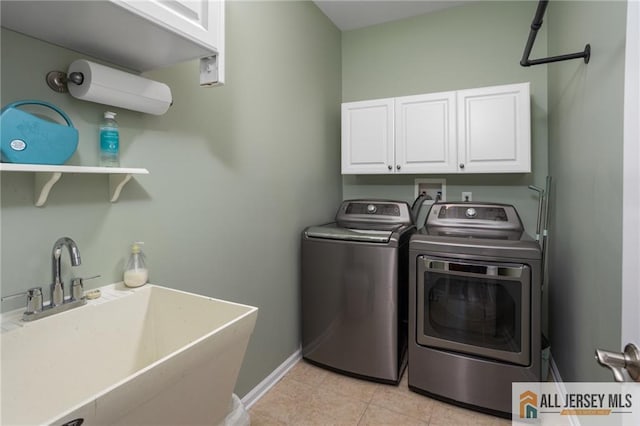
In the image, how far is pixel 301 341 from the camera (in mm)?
2393

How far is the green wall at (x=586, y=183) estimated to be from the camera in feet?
3.85

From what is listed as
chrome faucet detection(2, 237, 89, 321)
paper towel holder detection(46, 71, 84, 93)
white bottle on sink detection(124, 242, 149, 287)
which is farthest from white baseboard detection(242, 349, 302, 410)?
paper towel holder detection(46, 71, 84, 93)

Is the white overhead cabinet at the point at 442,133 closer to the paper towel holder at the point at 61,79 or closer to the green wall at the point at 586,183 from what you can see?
the green wall at the point at 586,183

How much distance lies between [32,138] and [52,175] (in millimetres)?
111

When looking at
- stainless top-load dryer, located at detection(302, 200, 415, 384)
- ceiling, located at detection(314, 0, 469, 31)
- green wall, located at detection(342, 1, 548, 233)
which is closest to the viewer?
stainless top-load dryer, located at detection(302, 200, 415, 384)

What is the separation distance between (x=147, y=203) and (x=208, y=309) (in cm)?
53

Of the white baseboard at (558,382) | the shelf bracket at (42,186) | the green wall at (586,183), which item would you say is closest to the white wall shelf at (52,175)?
the shelf bracket at (42,186)

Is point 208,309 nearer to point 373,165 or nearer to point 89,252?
point 89,252

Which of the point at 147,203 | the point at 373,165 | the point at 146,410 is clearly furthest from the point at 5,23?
the point at 373,165

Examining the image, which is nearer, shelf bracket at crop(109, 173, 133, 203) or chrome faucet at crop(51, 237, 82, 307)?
chrome faucet at crop(51, 237, 82, 307)

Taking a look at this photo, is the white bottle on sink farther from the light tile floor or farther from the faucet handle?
the light tile floor

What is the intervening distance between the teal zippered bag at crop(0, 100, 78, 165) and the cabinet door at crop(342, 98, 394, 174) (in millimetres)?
1875

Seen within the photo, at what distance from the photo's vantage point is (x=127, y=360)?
1118 millimetres

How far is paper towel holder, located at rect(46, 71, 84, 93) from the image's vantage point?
1.03 metres
